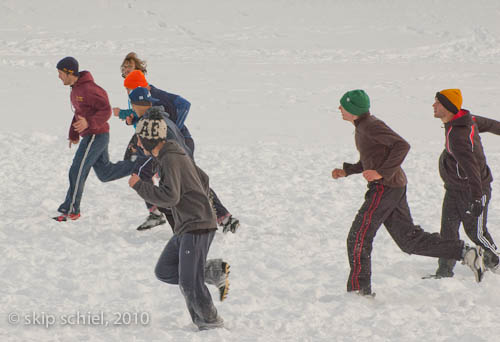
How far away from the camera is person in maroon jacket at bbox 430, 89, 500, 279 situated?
471 centimetres

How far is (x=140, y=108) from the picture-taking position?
18.8ft

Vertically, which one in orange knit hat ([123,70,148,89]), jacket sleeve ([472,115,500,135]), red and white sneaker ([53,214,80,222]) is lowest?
red and white sneaker ([53,214,80,222])

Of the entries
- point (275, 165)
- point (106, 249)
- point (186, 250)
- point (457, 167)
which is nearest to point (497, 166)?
point (275, 165)

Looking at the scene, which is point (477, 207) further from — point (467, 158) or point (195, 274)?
point (195, 274)

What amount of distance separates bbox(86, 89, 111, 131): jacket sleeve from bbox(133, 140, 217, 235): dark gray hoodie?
9.08ft

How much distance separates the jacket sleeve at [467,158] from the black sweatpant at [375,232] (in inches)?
17.7

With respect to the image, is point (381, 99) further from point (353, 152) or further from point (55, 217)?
point (55, 217)

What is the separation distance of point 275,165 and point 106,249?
3.91 meters

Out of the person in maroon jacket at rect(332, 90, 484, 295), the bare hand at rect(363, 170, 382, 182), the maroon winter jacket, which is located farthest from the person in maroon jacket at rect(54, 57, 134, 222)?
the bare hand at rect(363, 170, 382, 182)

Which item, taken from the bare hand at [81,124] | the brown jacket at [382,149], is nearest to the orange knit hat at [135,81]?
the bare hand at [81,124]

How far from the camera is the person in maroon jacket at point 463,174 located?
471cm

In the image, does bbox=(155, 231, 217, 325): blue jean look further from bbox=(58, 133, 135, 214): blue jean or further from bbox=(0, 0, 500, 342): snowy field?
bbox=(58, 133, 135, 214): blue jean

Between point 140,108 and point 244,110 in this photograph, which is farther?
point 244,110

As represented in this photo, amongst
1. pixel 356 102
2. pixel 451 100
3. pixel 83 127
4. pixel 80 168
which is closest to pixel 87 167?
pixel 80 168
